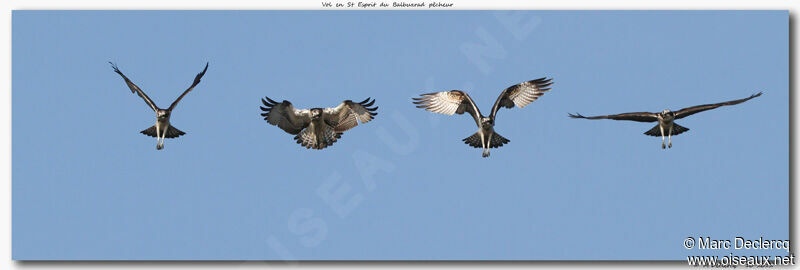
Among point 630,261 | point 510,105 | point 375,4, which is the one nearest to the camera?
point 630,261

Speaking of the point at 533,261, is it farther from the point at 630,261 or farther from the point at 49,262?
the point at 49,262

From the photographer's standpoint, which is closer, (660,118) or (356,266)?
(356,266)

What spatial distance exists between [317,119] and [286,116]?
1.78ft

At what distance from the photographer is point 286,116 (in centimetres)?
2070

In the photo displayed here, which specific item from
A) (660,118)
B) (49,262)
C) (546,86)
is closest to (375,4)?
(546,86)

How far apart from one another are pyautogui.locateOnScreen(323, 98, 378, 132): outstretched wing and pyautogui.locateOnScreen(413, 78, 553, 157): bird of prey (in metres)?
1.12

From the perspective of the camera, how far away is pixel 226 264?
60.4ft

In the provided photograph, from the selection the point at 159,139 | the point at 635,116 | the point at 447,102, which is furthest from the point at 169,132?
the point at 635,116

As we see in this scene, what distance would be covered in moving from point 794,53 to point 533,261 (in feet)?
17.8

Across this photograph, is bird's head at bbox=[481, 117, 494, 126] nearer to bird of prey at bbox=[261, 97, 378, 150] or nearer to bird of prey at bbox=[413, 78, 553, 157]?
bird of prey at bbox=[413, 78, 553, 157]

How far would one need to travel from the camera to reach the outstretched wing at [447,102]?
2118 cm

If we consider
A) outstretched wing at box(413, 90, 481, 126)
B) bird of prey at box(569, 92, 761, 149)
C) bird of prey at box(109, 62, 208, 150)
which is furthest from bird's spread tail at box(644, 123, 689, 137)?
bird of prey at box(109, 62, 208, 150)

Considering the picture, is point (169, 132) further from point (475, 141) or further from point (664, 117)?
point (664, 117)

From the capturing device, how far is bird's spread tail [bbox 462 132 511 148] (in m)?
20.6
